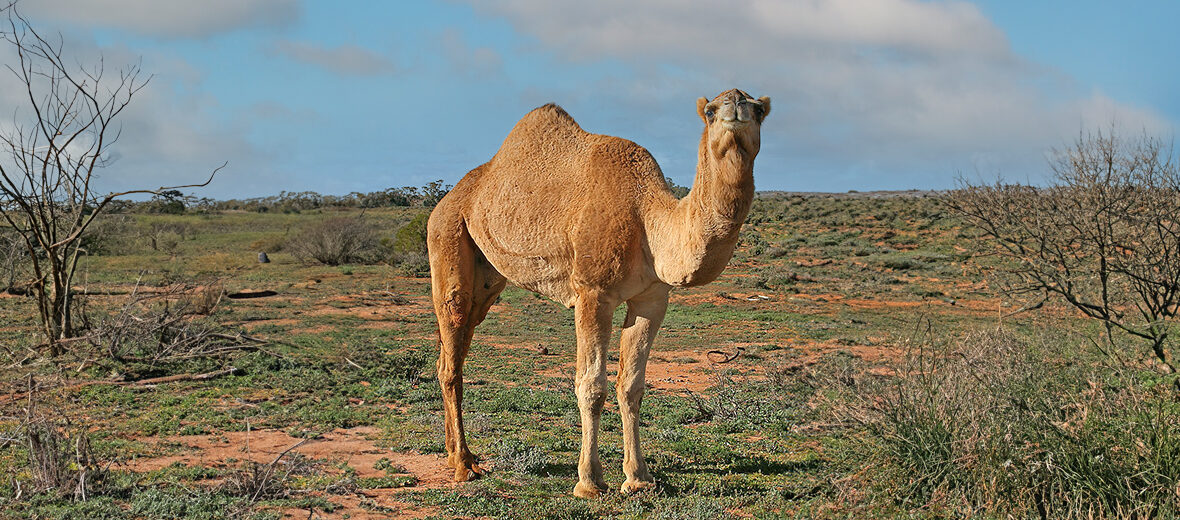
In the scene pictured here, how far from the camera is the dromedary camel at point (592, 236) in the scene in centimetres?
521

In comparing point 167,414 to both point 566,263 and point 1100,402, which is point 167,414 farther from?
point 1100,402

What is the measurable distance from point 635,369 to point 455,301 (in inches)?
70.1

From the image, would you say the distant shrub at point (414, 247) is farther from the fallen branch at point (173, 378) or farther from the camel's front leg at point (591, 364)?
the camel's front leg at point (591, 364)

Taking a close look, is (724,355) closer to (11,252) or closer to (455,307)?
(455,307)

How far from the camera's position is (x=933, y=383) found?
5883 millimetres

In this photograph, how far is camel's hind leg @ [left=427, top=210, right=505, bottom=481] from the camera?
7121mm

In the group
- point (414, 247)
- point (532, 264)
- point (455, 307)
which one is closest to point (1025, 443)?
point (532, 264)

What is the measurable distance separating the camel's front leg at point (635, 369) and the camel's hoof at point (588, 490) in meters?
0.18

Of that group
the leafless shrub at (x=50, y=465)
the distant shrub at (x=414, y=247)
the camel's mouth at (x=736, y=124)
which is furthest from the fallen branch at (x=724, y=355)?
the distant shrub at (x=414, y=247)

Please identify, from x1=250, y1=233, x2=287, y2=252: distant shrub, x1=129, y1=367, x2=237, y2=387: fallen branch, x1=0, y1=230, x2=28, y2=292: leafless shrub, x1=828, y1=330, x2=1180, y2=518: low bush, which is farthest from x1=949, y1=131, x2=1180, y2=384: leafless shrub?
x1=250, y1=233, x2=287, y2=252: distant shrub

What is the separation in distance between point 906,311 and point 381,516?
16.4 m

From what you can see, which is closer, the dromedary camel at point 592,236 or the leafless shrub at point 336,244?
the dromedary camel at point 592,236

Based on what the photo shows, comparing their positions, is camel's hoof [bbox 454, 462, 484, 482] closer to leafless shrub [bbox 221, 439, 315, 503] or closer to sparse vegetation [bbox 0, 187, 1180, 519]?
sparse vegetation [bbox 0, 187, 1180, 519]

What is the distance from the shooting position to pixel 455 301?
7.21 meters
